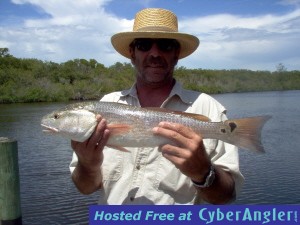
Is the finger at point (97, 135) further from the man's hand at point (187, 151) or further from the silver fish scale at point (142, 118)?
the man's hand at point (187, 151)

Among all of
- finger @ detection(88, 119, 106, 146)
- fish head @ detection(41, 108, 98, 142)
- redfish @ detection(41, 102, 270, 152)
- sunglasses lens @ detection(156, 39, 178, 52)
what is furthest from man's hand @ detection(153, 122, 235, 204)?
sunglasses lens @ detection(156, 39, 178, 52)

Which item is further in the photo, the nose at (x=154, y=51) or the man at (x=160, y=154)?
the nose at (x=154, y=51)

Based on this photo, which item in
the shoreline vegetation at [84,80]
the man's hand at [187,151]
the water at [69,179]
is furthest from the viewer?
the shoreline vegetation at [84,80]

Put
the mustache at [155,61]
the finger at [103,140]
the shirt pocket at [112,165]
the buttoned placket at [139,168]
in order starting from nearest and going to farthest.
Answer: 1. the finger at [103,140]
2. the buttoned placket at [139,168]
3. the shirt pocket at [112,165]
4. the mustache at [155,61]

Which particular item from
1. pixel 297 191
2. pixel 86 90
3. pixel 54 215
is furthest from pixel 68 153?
pixel 86 90

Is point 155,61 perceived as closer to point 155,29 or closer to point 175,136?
point 155,29

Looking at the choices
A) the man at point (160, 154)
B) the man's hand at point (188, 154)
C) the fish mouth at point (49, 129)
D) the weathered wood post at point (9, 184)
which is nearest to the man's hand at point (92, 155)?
the man at point (160, 154)

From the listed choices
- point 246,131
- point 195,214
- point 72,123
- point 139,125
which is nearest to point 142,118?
point 139,125

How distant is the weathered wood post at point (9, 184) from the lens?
612 cm

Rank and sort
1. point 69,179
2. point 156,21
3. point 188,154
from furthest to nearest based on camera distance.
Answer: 1. point 69,179
2. point 156,21
3. point 188,154

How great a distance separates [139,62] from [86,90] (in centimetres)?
7159

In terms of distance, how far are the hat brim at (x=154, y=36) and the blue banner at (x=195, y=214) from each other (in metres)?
1.75

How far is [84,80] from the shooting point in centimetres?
7988

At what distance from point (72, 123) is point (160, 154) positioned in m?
0.84
